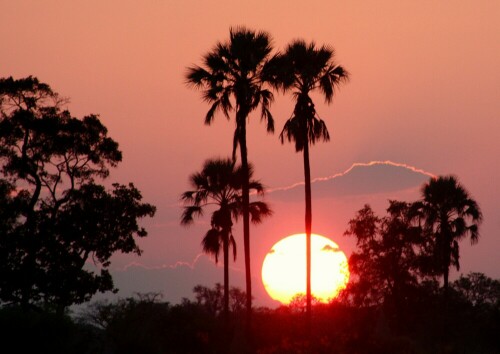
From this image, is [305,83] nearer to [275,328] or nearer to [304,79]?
[304,79]

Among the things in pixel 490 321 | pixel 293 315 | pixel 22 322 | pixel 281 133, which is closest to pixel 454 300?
pixel 490 321

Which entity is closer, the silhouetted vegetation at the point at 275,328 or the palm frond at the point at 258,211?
the silhouetted vegetation at the point at 275,328

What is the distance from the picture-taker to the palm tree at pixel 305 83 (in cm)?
5119

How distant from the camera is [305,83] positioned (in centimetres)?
5172

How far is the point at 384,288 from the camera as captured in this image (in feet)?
225

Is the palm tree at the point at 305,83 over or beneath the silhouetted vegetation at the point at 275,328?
over

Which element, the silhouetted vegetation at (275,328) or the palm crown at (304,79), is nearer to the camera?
the silhouetted vegetation at (275,328)

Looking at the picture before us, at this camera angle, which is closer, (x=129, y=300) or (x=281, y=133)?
(x=129, y=300)

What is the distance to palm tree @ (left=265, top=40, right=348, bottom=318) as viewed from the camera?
51.2 m

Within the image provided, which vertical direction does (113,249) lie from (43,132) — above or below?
below

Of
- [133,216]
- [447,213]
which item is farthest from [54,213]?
[447,213]

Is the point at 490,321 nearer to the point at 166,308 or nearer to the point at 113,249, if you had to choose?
the point at 166,308

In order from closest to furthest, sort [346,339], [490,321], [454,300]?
[346,339] < [490,321] < [454,300]

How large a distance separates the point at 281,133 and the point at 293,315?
2010 centimetres
